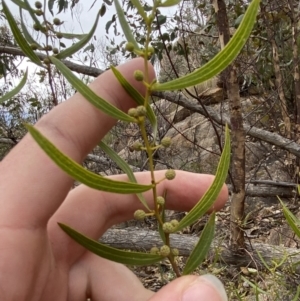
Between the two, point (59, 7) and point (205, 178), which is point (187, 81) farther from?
point (59, 7)

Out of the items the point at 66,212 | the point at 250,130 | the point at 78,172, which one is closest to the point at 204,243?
the point at 78,172

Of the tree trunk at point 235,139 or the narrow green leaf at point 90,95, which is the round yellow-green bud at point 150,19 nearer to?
the narrow green leaf at point 90,95

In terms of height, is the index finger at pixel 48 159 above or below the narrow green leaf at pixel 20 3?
below

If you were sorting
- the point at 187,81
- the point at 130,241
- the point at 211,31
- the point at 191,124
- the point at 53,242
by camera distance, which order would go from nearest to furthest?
the point at 187,81
the point at 53,242
the point at 130,241
the point at 211,31
the point at 191,124

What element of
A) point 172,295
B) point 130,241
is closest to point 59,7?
point 130,241

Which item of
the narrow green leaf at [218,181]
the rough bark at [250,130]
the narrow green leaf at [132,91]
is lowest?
the rough bark at [250,130]

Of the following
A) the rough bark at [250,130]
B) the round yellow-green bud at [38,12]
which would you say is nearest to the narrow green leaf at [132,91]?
the round yellow-green bud at [38,12]

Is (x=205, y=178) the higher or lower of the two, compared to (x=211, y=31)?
lower
